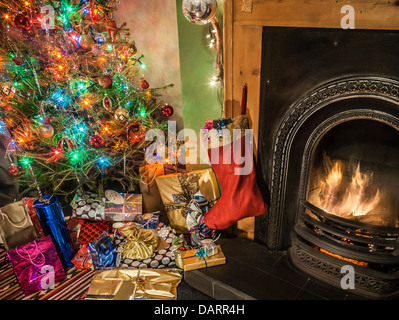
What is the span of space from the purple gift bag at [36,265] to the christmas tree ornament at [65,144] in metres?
0.89

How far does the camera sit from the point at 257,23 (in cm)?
173

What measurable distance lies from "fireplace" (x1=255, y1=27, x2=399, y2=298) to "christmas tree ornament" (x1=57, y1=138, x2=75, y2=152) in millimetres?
1770

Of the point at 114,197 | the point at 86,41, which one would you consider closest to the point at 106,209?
the point at 114,197

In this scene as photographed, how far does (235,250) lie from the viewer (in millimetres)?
2191

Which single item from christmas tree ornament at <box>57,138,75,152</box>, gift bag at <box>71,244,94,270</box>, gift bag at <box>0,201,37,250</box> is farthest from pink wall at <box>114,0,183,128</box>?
gift bag at <box>0,201,37,250</box>

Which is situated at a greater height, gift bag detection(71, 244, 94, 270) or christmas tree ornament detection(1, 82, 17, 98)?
christmas tree ornament detection(1, 82, 17, 98)

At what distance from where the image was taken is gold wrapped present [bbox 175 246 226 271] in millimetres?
2021

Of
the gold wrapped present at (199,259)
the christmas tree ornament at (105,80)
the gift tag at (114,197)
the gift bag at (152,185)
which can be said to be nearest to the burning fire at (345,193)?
the gold wrapped present at (199,259)

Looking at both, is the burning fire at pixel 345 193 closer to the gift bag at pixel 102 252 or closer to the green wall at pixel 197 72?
the green wall at pixel 197 72

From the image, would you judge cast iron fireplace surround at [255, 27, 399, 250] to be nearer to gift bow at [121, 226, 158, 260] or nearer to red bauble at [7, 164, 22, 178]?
gift bow at [121, 226, 158, 260]

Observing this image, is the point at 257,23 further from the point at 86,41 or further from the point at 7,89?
the point at 7,89

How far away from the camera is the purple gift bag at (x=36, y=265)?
6.63ft

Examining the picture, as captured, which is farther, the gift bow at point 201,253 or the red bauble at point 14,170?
the red bauble at point 14,170
